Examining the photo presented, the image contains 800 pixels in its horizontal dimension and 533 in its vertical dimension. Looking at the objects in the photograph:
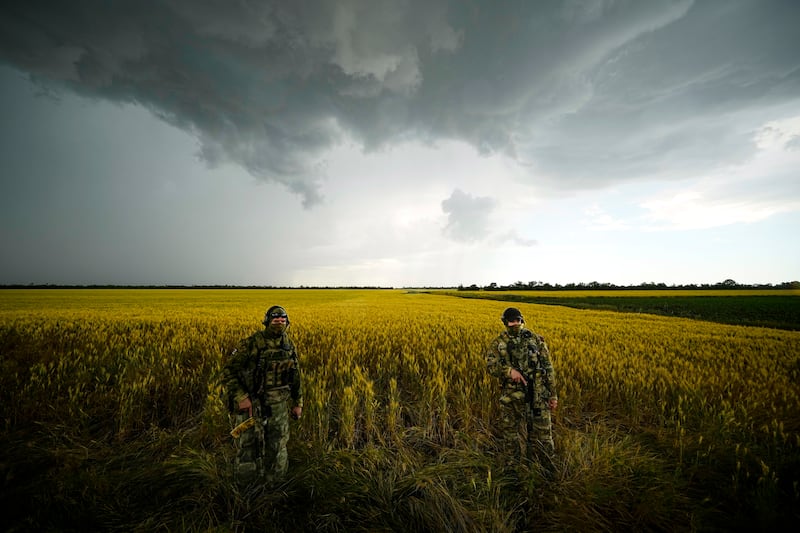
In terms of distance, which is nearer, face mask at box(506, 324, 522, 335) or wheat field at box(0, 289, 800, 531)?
wheat field at box(0, 289, 800, 531)

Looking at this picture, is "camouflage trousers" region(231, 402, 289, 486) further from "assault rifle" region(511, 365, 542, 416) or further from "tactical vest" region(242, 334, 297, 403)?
"assault rifle" region(511, 365, 542, 416)

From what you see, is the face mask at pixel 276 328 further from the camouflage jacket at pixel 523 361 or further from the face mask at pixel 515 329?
the face mask at pixel 515 329

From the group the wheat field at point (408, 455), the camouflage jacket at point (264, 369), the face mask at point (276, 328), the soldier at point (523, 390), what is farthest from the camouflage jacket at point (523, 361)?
the face mask at point (276, 328)

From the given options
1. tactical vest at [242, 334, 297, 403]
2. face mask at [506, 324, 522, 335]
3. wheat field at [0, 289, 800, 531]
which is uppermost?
face mask at [506, 324, 522, 335]

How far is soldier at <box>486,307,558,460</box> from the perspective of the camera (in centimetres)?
384

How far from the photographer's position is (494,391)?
17.7ft

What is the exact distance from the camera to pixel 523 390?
394 centimetres

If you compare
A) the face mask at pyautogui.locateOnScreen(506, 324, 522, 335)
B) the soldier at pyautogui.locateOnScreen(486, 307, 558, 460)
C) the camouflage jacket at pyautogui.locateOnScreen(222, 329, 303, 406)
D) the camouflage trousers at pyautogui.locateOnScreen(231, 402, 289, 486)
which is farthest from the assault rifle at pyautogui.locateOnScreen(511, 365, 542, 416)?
the camouflage trousers at pyautogui.locateOnScreen(231, 402, 289, 486)

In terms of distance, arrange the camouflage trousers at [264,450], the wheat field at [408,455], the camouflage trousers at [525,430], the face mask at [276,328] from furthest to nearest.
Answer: the camouflage trousers at [525,430], the face mask at [276,328], the camouflage trousers at [264,450], the wheat field at [408,455]

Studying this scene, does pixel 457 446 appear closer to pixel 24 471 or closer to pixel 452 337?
pixel 24 471

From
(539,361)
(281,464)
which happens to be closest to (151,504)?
(281,464)

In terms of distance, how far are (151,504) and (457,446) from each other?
347 cm

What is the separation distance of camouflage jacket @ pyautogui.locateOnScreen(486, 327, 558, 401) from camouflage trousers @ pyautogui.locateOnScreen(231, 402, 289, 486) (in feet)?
8.55

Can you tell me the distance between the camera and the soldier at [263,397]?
3295 mm
